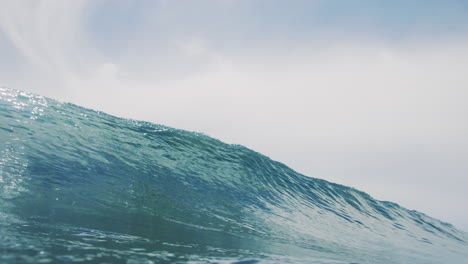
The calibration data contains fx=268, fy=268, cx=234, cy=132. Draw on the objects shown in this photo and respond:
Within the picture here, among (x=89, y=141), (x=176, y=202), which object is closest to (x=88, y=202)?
(x=176, y=202)

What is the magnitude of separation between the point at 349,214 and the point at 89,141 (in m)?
13.3

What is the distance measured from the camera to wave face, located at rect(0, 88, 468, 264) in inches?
150

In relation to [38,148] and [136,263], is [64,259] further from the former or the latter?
[38,148]

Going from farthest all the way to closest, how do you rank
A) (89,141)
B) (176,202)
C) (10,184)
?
(89,141)
(176,202)
(10,184)

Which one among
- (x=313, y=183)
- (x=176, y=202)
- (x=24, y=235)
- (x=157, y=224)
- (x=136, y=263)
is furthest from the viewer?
(x=313, y=183)

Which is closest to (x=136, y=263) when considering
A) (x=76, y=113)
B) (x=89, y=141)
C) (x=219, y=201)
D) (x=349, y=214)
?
(x=219, y=201)

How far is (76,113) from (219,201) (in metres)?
12.0

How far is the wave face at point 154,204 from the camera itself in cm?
381

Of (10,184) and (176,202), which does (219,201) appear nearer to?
(176,202)

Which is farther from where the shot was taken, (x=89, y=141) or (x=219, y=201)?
(x=89, y=141)

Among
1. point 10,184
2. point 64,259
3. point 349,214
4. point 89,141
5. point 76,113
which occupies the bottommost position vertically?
point 64,259

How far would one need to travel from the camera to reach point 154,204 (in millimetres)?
7176

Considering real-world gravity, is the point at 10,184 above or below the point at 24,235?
above

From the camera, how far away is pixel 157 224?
549 cm
